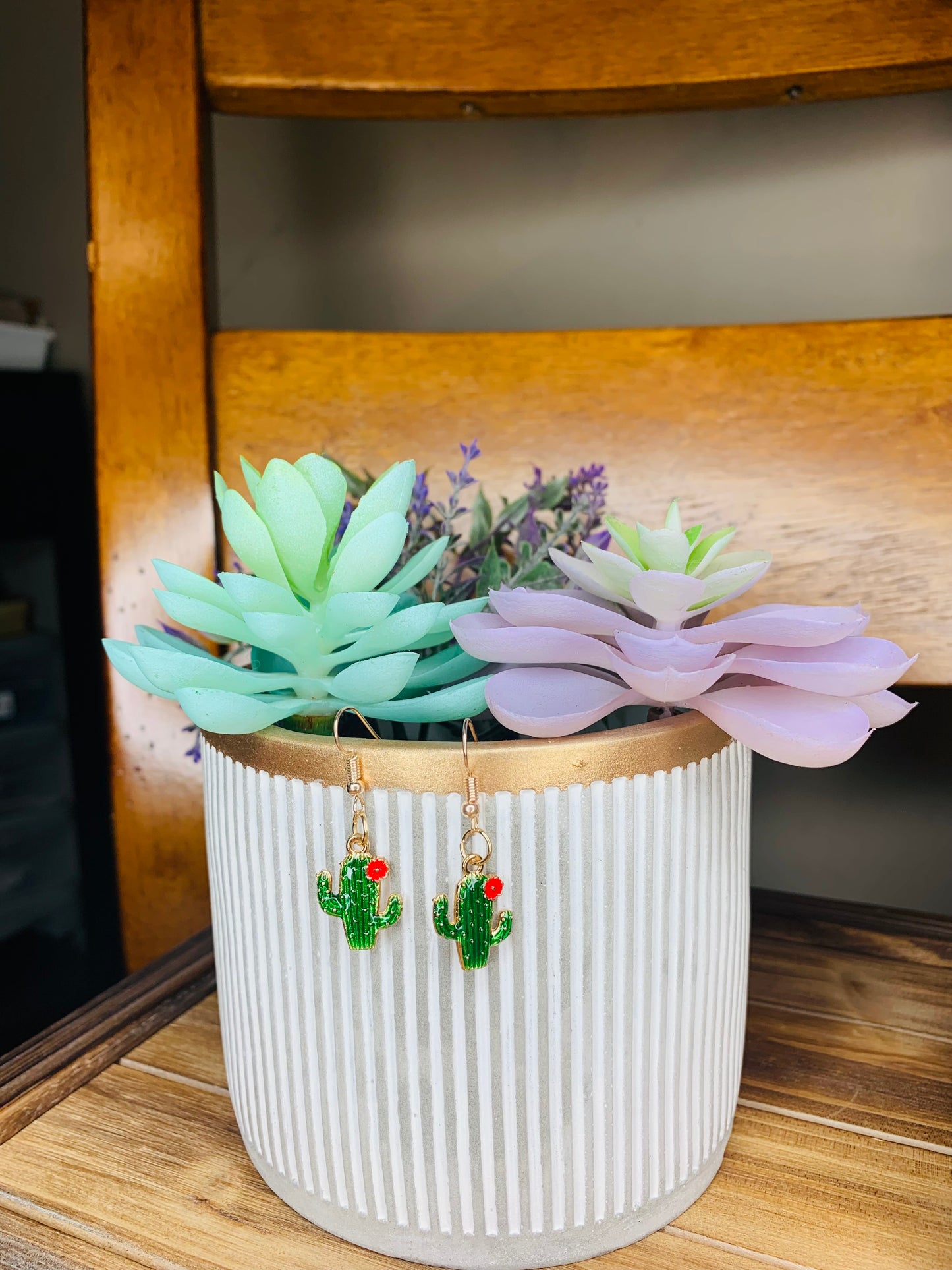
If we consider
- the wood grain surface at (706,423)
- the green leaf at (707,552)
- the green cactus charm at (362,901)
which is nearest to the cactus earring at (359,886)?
the green cactus charm at (362,901)

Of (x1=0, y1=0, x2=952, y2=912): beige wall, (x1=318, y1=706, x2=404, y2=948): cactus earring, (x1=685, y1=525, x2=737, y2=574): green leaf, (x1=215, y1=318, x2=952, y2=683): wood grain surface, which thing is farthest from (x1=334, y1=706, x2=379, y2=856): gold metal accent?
(x1=0, y1=0, x2=952, y2=912): beige wall

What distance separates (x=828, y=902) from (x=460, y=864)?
1.06 ft

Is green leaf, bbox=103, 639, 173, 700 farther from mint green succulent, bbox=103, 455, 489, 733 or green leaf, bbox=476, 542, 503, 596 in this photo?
green leaf, bbox=476, 542, 503, 596

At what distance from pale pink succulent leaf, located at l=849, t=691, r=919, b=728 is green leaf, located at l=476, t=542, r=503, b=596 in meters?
0.11

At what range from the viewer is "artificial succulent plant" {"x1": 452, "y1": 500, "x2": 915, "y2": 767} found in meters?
0.22

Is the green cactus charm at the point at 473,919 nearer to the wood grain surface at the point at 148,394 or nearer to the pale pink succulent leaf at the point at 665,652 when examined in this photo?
the pale pink succulent leaf at the point at 665,652

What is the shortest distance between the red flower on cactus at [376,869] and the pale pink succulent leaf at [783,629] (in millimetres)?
86

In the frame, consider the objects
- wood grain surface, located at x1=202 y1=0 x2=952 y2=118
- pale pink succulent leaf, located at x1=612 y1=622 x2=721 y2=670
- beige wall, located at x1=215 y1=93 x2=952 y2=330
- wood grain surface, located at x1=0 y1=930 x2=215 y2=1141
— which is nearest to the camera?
pale pink succulent leaf, located at x1=612 y1=622 x2=721 y2=670

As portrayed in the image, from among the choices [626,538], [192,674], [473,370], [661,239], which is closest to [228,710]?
[192,674]

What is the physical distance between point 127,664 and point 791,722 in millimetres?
163

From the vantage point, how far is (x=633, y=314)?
616mm

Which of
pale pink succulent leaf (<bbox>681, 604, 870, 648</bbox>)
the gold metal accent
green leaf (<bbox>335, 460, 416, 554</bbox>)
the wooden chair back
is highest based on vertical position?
the wooden chair back

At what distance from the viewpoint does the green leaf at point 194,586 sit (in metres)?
0.25

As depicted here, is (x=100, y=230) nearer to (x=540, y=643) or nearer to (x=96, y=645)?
(x=540, y=643)
